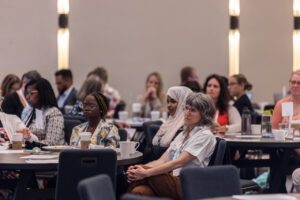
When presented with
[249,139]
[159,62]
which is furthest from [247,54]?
[249,139]

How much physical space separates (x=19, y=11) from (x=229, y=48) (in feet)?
12.9

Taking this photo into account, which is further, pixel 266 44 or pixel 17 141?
pixel 266 44

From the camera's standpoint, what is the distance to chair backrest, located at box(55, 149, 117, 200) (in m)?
4.74

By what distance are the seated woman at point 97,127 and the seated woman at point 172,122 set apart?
50cm

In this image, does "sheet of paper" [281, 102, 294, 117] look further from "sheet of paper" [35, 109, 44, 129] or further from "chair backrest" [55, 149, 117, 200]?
"chair backrest" [55, 149, 117, 200]

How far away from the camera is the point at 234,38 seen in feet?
43.5

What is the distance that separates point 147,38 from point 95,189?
30.9 feet

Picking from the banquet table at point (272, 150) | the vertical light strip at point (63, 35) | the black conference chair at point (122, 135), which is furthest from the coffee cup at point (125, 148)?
the vertical light strip at point (63, 35)

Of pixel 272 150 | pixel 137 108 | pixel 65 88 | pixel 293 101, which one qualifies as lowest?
pixel 272 150

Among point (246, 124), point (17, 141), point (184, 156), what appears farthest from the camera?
point (246, 124)

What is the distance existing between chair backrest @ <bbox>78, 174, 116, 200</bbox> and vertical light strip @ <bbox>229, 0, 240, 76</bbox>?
988 cm

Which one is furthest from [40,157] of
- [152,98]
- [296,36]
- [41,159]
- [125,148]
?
[296,36]

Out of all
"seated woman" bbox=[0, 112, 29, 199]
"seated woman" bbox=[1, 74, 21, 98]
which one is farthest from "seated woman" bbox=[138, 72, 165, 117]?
"seated woman" bbox=[0, 112, 29, 199]

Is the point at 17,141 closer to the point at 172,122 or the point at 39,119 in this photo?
the point at 39,119
